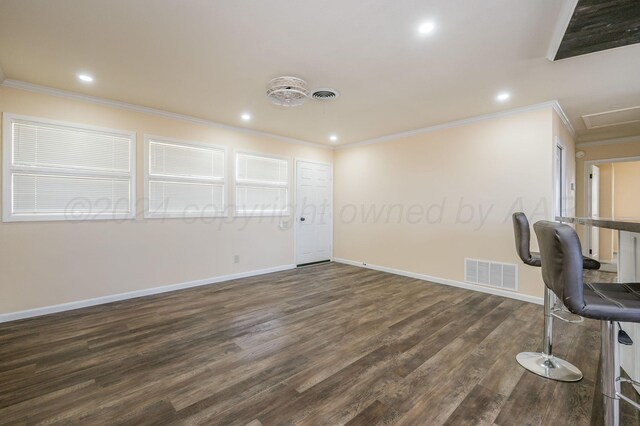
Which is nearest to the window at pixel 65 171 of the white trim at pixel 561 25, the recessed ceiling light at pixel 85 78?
the recessed ceiling light at pixel 85 78

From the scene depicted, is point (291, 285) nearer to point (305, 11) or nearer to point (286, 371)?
point (286, 371)

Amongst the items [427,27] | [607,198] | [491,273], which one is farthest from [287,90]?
[607,198]

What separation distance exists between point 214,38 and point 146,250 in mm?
3093

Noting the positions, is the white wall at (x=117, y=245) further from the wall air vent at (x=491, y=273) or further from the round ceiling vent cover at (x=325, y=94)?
the wall air vent at (x=491, y=273)

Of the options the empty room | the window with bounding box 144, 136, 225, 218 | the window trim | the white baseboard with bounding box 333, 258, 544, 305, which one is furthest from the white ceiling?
the white baseboard with bounding box 333, 258, 544, 305

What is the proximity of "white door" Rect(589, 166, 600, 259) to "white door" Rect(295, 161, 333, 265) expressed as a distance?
5363 millimetres

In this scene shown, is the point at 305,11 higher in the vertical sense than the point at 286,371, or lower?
higher

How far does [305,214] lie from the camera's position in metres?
6.13

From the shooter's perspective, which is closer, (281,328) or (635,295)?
(635,295)

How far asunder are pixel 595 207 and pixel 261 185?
277 inches

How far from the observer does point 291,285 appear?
181 inches

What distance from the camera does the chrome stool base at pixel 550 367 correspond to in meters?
2.13

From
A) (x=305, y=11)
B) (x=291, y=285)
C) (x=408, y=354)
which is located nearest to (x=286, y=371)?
(x=408, y=354)

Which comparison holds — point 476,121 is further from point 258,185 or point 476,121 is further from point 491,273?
point 258,185
